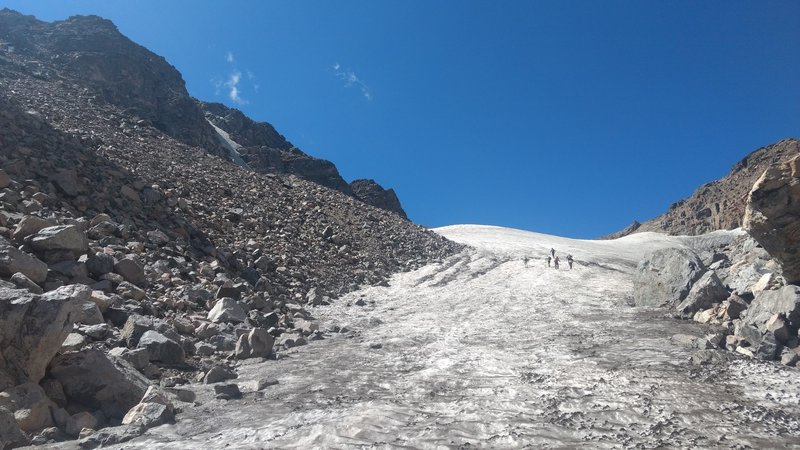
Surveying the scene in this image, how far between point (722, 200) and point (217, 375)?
3763 inches

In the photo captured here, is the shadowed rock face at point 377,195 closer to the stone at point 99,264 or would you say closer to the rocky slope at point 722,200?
the rocky slope at point 722,200

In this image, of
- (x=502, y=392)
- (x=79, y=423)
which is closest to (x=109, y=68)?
(x=79, y=423)

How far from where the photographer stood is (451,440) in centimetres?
768

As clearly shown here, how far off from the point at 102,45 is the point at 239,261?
5089cm

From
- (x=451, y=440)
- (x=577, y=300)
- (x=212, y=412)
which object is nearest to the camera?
(x=451, y=440)

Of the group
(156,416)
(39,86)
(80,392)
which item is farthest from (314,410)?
(39,86)

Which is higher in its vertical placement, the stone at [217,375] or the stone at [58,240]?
the stone at [58,240]

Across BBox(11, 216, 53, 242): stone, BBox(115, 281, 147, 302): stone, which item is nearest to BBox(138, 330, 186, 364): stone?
BBox(115, 281, 147, 302): stone

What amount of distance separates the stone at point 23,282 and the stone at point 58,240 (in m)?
2.49

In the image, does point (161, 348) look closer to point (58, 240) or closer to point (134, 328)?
point (134, 328)

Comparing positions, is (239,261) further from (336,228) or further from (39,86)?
(39,86)

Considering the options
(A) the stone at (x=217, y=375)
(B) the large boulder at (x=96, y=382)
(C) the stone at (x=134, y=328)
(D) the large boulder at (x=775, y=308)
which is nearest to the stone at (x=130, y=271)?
(C) the stone at (x=134, y=328)

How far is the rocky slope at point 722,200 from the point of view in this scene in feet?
260

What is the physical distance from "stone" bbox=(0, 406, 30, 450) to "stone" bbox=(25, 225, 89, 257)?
6616 mm
